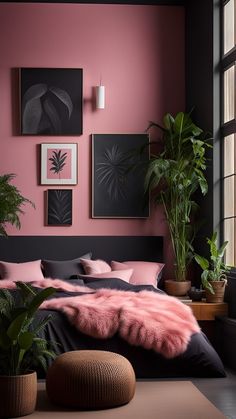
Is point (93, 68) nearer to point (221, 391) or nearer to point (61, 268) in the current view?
point (61, 268)

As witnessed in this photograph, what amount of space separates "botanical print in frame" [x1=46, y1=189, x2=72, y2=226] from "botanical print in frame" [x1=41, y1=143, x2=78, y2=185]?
0.11m

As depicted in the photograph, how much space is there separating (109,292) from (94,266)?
131cm

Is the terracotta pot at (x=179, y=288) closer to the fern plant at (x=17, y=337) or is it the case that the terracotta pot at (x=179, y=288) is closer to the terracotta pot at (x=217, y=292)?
the terracotta pot at (x=217, y=292)

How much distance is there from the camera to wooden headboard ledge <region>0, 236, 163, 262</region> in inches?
300

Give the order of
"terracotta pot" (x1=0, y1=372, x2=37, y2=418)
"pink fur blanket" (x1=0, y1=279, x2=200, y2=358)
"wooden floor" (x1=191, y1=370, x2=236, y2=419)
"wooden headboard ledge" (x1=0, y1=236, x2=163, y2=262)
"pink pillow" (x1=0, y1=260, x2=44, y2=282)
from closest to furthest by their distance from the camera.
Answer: "terracotta pot" (x1=0, y1=372, x2=37, y2=418) < "wooden floor" (x1=191, y1=370, x2=236, y2=419) < "pink fur blanket" (x1=0, y1=279, x2=200, y2=358) < "pink pillow" (x1=0, y1=260, x2=44, y2=282) < "wooden headboard ledge" (x1=0, y1=236, x2=163, y2=262)

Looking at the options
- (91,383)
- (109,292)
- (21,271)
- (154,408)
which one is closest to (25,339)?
(91,383)

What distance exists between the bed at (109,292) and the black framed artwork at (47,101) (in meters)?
1.18

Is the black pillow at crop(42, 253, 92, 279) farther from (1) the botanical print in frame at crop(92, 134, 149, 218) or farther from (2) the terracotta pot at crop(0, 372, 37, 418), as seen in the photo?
(2) the terracotta pot at crop(0, 372, 37, 418)

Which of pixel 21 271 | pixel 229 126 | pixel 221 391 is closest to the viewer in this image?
pixel 221 391

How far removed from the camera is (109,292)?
19.5ft

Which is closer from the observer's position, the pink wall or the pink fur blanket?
the pink fur blanket

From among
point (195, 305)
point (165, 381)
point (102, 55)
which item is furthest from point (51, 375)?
point (102, 55)

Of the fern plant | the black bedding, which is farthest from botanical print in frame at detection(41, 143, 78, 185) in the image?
the fern plant

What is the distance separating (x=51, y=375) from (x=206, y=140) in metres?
3.59
